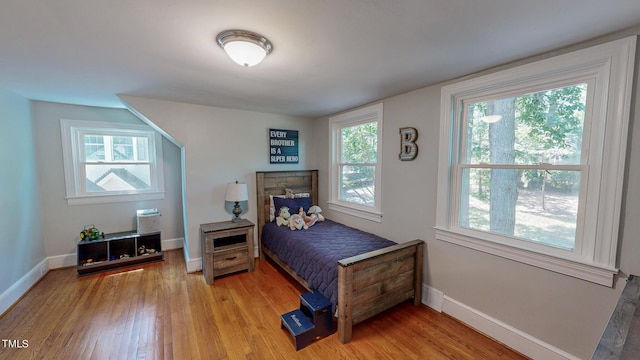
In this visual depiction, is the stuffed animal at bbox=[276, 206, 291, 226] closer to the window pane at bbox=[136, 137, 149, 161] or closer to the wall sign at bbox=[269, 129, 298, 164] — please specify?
the wall sign at bbox=[269, 129, 298, 164]

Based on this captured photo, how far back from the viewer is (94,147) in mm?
3430

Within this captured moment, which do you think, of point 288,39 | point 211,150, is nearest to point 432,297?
point 288,39

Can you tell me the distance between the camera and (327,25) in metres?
1.33

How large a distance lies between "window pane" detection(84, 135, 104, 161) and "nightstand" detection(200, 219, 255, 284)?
6.01 feet

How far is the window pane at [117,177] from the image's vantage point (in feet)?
11.3

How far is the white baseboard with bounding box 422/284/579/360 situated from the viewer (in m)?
1.73

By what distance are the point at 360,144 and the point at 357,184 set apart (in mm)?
549

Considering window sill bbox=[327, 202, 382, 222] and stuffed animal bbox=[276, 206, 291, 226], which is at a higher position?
window sill bbox=[327, 202, 382, 222]

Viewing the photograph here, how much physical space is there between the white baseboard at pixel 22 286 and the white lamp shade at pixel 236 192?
2.15 meters

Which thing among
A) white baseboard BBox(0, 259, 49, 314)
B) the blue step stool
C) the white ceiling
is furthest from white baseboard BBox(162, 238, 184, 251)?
the blue step stool

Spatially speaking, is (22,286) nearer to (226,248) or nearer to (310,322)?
(226,248)

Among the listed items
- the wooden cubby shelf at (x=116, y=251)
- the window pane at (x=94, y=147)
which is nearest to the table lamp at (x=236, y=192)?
the wooden cubby shelf at (x=116, y=251)

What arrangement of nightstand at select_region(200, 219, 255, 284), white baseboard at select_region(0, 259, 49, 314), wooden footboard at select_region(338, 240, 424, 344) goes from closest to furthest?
wooden footboard at select_region(338, 240, 424, 344)
white baseboard at select_region(0, 259, 49, 314)
nightstand at select_region(200, 219, 255, 284)

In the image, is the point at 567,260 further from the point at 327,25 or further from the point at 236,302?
the point at 236,302
